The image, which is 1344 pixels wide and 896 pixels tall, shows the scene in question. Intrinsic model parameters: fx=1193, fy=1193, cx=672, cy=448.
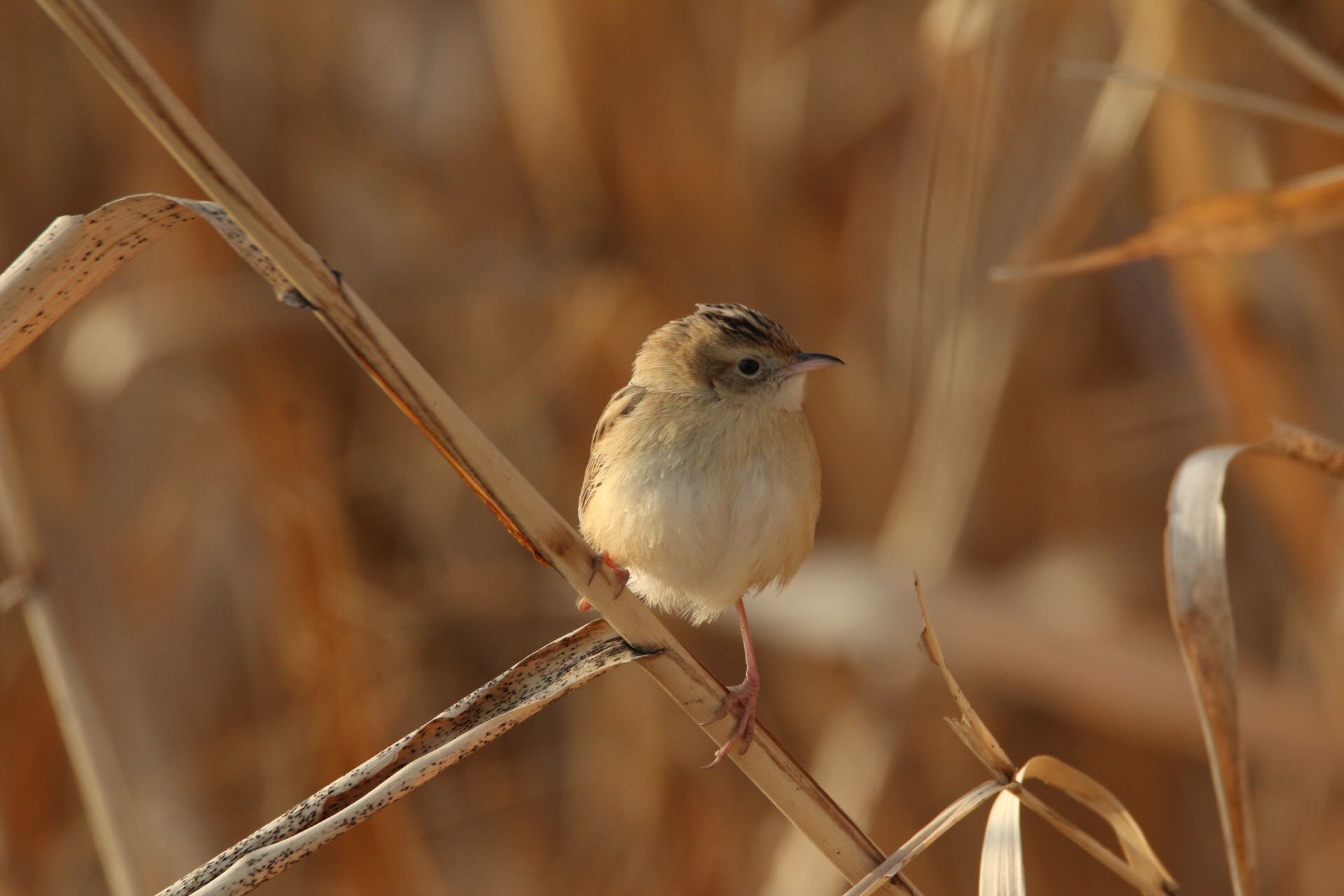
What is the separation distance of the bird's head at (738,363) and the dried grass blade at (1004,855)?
110 cm

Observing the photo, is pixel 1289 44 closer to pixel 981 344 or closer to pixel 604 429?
pixel 981 344

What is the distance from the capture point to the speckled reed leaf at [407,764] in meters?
1.42

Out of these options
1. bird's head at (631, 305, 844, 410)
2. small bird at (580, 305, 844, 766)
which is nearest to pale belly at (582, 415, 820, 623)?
small bird at (580, 305, 844, 766)

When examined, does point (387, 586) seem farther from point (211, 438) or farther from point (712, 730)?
point (712, 730)

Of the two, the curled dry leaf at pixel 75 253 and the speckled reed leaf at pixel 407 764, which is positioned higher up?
the curled dry leaf at pixel 75 253

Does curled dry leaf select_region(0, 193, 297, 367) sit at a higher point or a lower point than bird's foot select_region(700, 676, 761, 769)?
higher

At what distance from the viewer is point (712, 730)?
1.79 meters

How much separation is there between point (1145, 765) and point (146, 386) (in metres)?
3.53

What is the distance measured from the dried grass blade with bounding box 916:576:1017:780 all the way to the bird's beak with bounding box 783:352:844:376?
41.5 inches

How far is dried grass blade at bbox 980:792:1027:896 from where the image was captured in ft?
5.05

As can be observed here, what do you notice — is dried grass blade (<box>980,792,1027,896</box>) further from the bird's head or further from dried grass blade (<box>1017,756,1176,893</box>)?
the bird's head

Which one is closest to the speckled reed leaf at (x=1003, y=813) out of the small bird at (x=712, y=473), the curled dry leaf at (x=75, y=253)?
the small bird at (x=712, y=473)

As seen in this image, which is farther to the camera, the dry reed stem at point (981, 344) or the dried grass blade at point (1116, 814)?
the dry reed stem at point (981, 344)

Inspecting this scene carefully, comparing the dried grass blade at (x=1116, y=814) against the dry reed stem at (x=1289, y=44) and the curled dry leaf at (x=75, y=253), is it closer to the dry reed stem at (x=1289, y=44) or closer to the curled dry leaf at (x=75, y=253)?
the curled dry leaf at (x=75, y=253)
